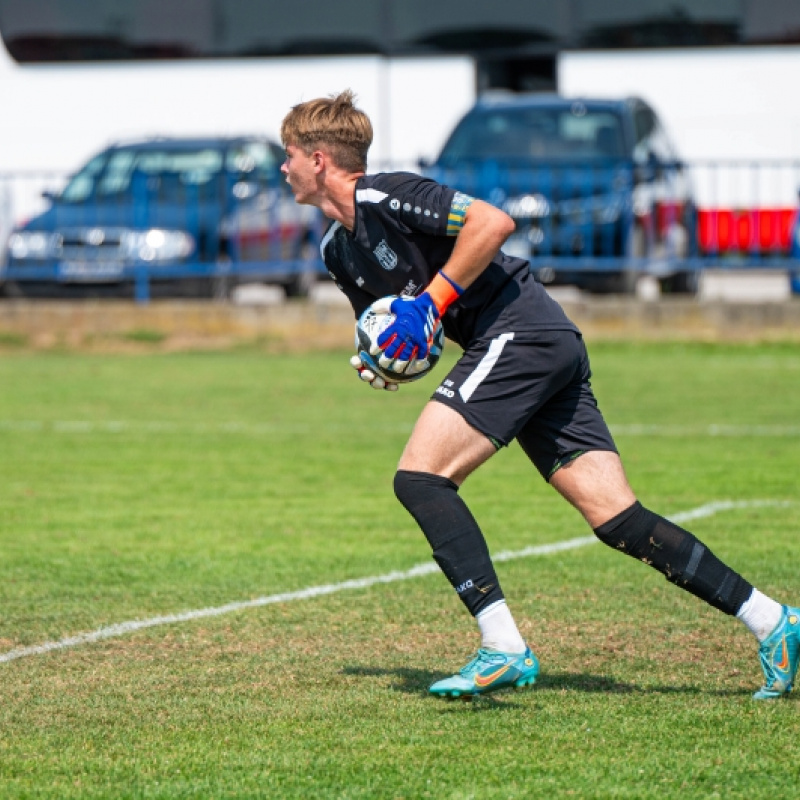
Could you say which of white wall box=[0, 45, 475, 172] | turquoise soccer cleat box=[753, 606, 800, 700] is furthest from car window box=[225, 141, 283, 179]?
turquoise soccer cleat box=[753, 606, 800, 700]

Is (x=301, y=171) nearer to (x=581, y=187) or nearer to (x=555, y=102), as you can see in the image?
(x=581, y=187)

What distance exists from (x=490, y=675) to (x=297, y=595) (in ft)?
6.40

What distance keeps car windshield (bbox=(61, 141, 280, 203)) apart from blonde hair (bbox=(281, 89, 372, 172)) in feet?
46.4

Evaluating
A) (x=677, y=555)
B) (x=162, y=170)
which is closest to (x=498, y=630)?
(x=677, y=555)

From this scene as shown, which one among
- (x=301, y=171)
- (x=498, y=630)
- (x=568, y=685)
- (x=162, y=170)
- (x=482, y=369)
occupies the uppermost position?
(x=301, y=171)

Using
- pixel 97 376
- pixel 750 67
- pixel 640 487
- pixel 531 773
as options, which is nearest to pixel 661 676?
pixel 531 773

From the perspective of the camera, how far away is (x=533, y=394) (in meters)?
5.10

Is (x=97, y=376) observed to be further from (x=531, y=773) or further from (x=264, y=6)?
(x=531, y=773)

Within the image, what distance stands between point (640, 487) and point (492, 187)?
30.4ft

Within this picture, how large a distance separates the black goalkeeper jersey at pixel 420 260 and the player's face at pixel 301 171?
6.0 inches

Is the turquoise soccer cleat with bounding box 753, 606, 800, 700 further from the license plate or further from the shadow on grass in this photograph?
the license plate

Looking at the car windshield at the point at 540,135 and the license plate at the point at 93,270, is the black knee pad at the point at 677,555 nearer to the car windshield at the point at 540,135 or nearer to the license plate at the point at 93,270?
the car windshield at the point at 540,135

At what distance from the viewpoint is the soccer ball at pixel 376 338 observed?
195 inches

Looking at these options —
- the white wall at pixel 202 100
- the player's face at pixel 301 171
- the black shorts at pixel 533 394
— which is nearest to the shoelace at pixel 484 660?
the black shorts at pixel 533 394
